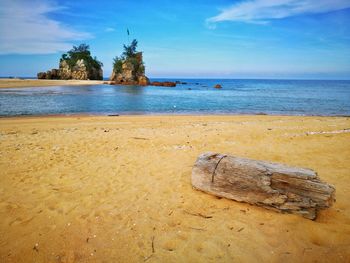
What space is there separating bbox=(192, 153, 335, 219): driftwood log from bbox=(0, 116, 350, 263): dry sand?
178 mm

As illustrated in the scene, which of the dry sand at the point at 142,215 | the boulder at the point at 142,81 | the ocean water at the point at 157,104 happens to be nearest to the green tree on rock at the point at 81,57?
the boulder at the point at 142,81

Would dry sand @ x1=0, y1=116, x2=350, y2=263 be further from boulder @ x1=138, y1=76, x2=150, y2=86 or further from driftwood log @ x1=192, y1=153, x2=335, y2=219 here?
boulder @ x1=138, y1=76, x2=150, y2=86

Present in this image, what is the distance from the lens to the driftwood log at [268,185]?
361cm

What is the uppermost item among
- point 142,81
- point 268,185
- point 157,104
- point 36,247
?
point 142,81

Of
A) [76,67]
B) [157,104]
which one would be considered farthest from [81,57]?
[157,104]

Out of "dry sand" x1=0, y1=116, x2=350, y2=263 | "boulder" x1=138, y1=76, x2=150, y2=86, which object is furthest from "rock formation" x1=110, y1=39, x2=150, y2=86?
"dry sand" x1=0, y1=116, x2=350, y2=263

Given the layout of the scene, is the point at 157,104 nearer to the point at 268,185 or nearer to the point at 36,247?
the point at 268,185

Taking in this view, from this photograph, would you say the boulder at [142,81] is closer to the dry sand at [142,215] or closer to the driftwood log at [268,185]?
the dry sand at [142,215]

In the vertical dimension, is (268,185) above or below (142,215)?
above

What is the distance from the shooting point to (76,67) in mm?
90812

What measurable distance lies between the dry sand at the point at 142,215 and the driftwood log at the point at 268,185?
0.59 feet

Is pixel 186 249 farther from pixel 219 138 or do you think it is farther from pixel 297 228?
pixel 219 138

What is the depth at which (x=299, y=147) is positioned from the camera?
7.84 meters

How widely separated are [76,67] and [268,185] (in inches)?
3947
